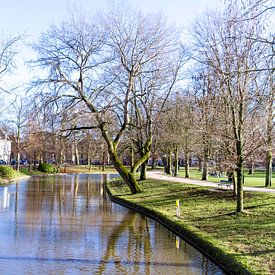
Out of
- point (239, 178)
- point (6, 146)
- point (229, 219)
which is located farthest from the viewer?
point (6, 146)

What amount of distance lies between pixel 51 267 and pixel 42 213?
11.3 m

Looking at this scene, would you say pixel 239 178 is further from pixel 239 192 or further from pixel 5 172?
pixel 5 172

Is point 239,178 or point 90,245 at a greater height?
point 239,178

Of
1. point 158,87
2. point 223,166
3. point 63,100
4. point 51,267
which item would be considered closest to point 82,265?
point 51,267

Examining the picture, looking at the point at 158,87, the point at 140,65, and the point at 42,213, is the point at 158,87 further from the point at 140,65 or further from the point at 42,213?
the point at 42,213

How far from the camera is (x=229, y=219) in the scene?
1666 centimetres

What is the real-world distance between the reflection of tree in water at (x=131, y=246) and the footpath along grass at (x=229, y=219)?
1.38 meters

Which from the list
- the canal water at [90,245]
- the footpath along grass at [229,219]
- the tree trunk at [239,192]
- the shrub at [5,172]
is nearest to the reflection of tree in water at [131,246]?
the canal water at [90,245]

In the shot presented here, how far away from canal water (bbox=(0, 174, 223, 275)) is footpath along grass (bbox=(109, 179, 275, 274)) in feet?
2.84

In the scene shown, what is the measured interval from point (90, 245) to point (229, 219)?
5205 mm

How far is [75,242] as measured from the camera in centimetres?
1507

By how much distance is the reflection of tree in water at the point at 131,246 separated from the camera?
12211mm

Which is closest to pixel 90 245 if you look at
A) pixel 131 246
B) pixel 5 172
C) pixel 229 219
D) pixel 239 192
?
pixel 131 246

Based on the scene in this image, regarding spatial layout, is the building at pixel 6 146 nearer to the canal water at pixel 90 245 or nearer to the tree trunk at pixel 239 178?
the canal water at pixel 90 245
